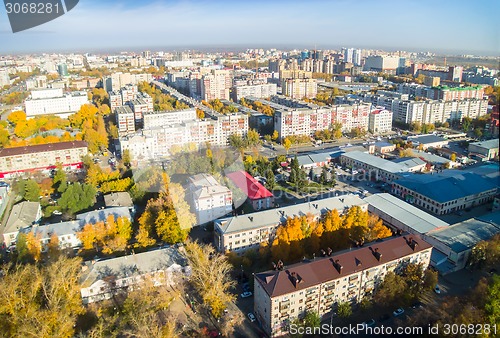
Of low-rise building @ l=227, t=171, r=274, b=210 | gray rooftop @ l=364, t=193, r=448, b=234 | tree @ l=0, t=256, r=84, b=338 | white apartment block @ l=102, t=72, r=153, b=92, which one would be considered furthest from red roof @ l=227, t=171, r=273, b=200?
white apartment block @ l=102, t=72, r=153, b=92

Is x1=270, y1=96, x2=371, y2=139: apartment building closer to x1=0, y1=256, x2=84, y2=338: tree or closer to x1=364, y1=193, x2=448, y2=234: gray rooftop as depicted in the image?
x1=364, y1=193, x2=448, y2=234: gray rooftop

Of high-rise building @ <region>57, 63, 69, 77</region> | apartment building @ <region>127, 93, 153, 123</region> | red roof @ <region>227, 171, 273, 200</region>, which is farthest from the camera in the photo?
high-rise building @ <region>57, 63, 69, 77</region>

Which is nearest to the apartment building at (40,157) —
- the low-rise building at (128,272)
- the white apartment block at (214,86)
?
the low-rise building at (128,272)

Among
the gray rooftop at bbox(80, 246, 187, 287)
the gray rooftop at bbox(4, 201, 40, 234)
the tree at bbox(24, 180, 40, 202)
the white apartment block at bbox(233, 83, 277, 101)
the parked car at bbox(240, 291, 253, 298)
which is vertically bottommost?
the parked car at bbox(240, 291, 253, 298)

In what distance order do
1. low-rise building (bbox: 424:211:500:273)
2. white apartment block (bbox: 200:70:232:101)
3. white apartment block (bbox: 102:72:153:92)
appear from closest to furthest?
low-rise building (bbox: 424:211:500:273), white apartment block (bbox: 200:70:232:101), white apartment block (bbox: 102:72:153:92)

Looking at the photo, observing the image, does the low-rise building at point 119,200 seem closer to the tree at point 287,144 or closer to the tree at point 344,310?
the tree at point 344,310

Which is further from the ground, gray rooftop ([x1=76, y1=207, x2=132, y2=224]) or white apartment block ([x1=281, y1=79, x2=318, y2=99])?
white apartment block ([x1=281, y1=79, x2=318, y2=99])

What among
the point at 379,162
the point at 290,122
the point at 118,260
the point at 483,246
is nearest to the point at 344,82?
the point at 290,122
